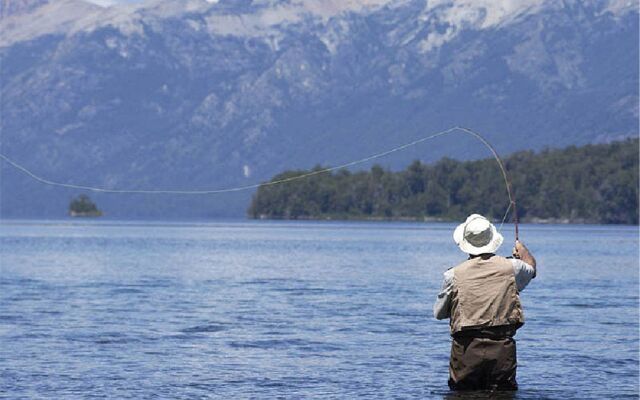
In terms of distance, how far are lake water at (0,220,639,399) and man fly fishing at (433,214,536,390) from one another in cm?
135

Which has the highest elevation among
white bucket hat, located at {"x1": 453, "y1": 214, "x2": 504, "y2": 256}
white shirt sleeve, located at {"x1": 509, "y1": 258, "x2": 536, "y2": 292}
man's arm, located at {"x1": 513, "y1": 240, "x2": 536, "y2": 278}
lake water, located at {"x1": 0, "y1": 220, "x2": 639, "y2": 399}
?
white bucket hat, located at {"x1": 453, "y1": 214, "x2": 504, "y2": 256}

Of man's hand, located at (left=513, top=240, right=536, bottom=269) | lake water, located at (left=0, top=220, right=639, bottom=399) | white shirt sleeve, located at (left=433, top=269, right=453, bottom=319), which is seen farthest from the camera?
lake water, located at (left=0, top=220, right=639, bottom=399)

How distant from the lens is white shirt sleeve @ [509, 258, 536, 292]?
18.5 meters

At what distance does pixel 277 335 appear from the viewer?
3222 cm

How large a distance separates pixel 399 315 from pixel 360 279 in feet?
59.1

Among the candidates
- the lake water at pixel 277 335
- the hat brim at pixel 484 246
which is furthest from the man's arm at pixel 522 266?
the lake water at pixel 277 335

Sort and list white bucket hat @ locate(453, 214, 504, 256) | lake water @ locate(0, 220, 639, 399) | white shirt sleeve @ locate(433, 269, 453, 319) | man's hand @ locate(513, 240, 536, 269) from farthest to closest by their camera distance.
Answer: lake water @ locate(0, 220, 639, 399)
man's hand @ locate(513, 240, 536, 269)
white shirt sleeve @ locate(433, 269, 453, 319)
white bucket hat @ locate(453, 214, 504, 256)

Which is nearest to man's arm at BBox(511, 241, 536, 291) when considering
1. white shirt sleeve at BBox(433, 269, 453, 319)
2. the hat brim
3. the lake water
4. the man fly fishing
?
the man fly fishing

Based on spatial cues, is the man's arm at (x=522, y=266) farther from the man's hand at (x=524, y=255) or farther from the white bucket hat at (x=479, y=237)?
the white bucket hat at (x=479, y=237)

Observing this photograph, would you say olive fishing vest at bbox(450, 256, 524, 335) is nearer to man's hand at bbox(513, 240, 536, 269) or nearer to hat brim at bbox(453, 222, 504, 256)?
hat brim at bbox(453, 222, 504, 256)

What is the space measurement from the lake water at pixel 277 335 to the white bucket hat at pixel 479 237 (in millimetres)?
2433

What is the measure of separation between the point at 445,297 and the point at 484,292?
19.7 inches

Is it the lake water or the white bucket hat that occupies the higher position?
the white bucket hat

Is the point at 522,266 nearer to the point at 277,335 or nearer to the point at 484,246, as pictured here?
the point at 484,246
